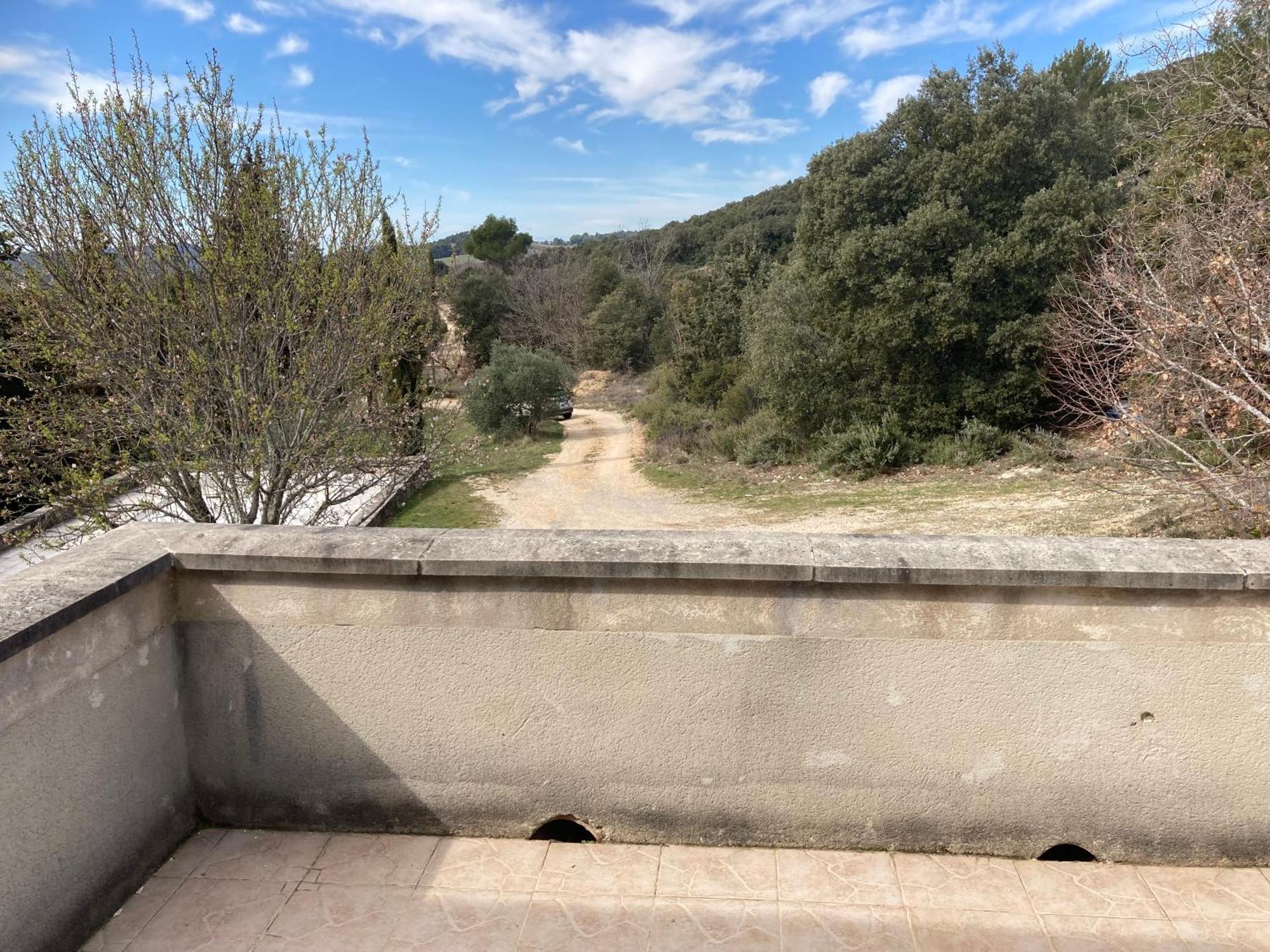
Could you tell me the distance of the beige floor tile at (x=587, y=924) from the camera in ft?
6.80

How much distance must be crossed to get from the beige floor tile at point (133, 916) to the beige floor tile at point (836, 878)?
71.1 inches

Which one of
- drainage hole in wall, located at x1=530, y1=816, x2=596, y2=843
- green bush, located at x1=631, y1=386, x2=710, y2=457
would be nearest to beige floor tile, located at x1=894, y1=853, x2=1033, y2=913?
drainage hole in wall, located at x1=530, y1=816, x2=596, y2=843

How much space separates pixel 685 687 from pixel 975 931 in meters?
0.99

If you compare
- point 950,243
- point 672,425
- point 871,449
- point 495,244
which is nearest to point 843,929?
point 871,449

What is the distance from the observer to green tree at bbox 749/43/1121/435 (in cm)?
1641

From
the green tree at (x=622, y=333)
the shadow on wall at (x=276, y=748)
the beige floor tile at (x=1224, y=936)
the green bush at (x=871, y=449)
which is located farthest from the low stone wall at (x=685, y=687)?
the green tree at (x=622, y=333)

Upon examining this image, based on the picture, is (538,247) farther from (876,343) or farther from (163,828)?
(163,828)

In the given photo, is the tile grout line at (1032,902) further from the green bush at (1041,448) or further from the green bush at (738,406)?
the green bush at (738,406)

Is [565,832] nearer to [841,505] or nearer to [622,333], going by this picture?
[841,505]

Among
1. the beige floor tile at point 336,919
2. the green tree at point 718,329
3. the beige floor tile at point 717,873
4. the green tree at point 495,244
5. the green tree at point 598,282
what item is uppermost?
the green tree at point 495,244

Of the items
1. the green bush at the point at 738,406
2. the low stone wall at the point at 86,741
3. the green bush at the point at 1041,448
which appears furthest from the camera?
the green bush at the point at 738,406

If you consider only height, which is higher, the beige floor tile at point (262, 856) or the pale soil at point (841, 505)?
the beige floor tile at point (262, 856)

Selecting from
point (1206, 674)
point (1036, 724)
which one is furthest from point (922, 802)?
point (1206, 674)

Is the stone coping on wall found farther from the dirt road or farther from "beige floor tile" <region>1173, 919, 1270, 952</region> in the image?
the dirt road
